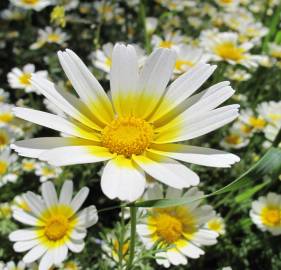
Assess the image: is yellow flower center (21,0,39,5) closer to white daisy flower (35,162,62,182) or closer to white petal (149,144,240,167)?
white daisy flower (35,162,62,182)

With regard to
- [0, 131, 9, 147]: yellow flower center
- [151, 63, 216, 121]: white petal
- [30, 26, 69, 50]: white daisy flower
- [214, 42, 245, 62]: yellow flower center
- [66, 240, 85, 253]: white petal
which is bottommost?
[66, 240, 85, 253]: white petal

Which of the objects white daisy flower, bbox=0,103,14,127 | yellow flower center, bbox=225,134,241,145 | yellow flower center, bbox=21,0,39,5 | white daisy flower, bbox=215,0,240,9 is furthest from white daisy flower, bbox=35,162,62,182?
white daisy flower, bbox=215,0,240,9

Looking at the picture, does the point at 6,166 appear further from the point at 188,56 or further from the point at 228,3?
the point at 228,3

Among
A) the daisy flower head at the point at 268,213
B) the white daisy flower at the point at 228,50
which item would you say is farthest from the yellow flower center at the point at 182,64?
the daisy flower head at the point at 268,213

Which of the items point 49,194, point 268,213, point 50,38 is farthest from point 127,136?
point 50,38

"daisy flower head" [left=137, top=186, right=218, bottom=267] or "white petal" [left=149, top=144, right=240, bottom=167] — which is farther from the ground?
"daisy flower head" [left=137, top=186, right=218, bottom=267]

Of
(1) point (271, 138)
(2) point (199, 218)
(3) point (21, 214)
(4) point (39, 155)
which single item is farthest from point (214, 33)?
(4) point (39, 155)
